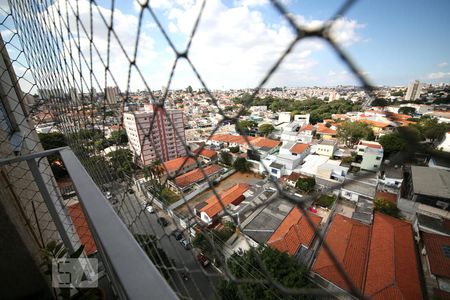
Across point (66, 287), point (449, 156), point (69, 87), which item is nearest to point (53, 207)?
point (66, 287)

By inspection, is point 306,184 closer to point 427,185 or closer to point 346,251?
point 346,251

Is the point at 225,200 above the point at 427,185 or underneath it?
underneath

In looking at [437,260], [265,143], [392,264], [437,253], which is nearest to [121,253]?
[392,264]

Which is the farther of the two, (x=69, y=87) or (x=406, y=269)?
(x=406, y=269)

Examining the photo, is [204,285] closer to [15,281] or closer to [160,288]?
[15,281]

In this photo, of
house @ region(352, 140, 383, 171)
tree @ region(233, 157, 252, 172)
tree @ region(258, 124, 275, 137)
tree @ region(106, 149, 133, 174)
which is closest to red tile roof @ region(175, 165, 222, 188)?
tree @ region(233, 157, 252, 172)

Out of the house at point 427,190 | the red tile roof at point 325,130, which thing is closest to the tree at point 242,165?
the house at point 427,190

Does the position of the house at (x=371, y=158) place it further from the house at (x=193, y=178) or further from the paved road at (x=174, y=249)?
the house at (x=193, y=178)
